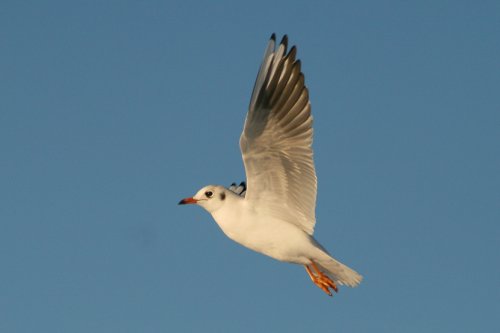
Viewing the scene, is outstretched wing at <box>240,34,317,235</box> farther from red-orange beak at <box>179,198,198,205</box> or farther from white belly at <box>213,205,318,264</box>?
red-orange beak at <box>179,198,198,205</box>

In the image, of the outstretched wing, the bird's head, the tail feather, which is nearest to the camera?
the outstretched wing

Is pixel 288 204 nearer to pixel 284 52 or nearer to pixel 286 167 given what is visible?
pixel 286 167

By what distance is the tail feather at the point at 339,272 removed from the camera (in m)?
16.9

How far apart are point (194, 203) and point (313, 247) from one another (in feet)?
6.02

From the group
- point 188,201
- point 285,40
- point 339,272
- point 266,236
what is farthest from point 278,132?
point 339,272

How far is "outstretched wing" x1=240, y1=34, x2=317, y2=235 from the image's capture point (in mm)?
15945

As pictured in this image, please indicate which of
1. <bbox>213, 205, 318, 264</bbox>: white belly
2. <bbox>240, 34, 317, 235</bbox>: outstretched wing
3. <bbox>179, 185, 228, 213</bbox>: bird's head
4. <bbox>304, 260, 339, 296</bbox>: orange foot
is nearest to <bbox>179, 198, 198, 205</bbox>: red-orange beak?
<bbox>179, 185, 228, 213</bbox>: bird's head

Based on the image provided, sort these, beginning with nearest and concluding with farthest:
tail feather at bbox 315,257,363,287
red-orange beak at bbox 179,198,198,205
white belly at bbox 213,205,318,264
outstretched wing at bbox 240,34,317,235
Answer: outstretched wing at bbox 240,34,317,235
white belly at bbox 213,205,318,264
tail feather at bbox 315,257,363,287
red-orange beak at bbox 179,198,198,205

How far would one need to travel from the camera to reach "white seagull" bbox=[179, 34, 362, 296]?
1598 cm

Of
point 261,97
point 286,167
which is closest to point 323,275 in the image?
point 286,167

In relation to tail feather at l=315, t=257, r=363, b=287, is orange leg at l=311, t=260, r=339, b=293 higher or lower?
lower

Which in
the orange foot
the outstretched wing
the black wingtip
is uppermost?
the black wingtip

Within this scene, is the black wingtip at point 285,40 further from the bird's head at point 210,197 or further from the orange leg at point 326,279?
the orange leg at point 326,279

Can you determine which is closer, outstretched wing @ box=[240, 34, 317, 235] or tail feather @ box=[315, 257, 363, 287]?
outstretched wing @ box=[240, 34, 317, 235]
